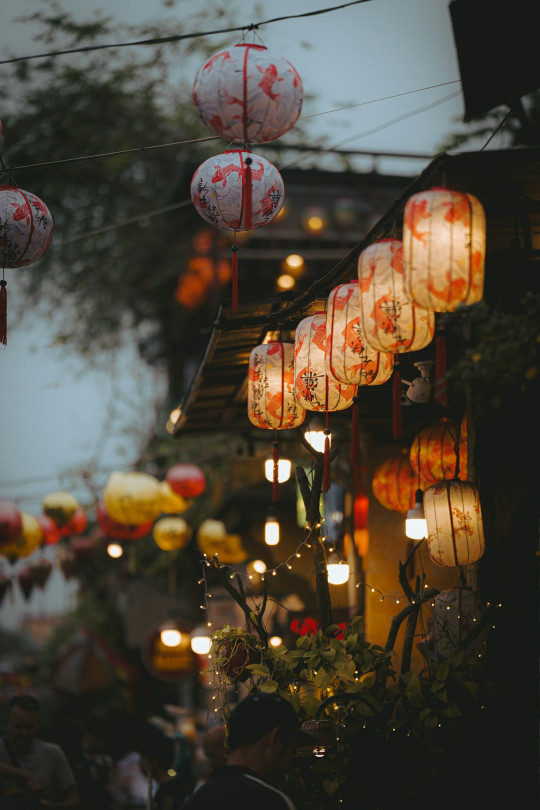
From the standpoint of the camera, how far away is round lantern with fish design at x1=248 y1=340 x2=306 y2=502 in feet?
22.6

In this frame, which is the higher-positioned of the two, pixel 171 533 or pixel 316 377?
pixel 171 533

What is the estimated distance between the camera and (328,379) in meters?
6.11

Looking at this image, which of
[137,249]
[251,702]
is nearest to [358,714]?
[251,702]

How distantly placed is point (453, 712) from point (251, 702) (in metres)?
1.67

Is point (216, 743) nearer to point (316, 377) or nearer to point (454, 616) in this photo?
point (454, 616)

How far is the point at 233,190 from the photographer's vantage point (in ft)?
20.2

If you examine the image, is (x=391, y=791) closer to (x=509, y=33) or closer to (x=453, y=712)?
(x=453, y=712)

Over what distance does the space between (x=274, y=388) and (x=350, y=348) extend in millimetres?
1547

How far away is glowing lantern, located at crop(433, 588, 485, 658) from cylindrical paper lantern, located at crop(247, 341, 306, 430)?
73.8 inches

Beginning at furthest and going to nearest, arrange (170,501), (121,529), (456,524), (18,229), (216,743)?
(170,501)
(121,529)
(216,743)
(18,229)
(456,524)

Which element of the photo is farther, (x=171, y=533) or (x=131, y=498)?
(x=171, y=533)

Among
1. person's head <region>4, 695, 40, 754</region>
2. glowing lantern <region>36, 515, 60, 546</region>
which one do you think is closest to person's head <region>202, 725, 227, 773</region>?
person's head <region>4, 695, 40, 754</region>

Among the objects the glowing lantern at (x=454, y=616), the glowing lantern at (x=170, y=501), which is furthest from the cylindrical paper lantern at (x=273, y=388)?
the glowing lantern at (x=170, y=501)

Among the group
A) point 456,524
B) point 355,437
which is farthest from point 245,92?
point 456,524
